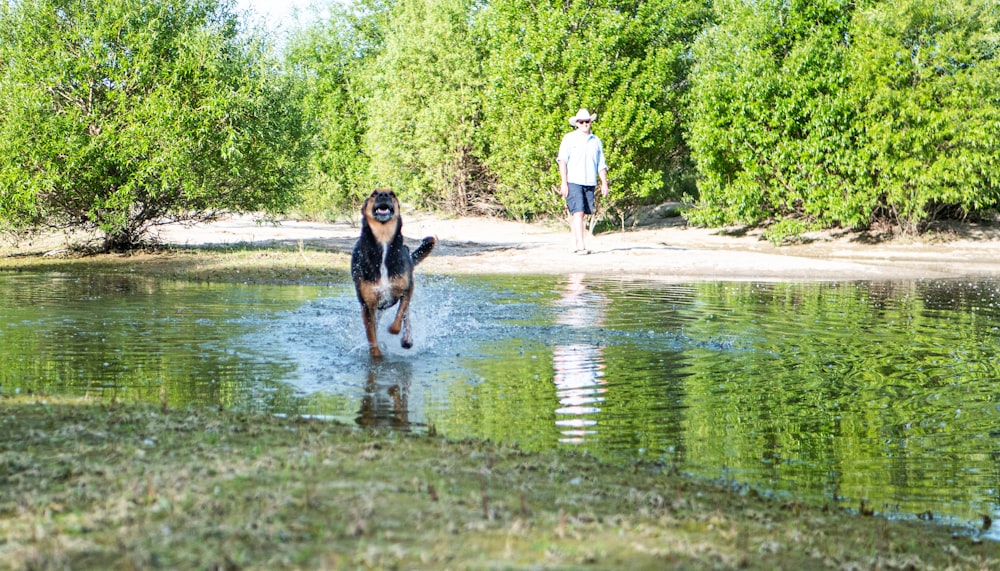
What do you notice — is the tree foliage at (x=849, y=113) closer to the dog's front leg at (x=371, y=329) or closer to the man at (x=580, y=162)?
the man at (x=580, y=162)

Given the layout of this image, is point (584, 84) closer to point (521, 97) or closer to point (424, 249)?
point (521, 97)

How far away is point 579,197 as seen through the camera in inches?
→ 706

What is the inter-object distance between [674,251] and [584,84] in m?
7.11

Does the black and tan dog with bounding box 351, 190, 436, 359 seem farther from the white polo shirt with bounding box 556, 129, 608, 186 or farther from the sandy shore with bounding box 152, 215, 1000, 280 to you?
the white polo shirt with bounding box 556, 129, 608, 186

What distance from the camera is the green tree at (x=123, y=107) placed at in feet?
57.3

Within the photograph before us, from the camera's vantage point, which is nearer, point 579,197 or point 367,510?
point 367,510

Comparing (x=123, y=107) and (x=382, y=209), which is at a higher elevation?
(x=123, y=107)

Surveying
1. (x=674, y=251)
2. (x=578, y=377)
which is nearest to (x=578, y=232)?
(x=674, y=251)

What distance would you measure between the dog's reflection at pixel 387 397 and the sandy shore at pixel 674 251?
9997 mm

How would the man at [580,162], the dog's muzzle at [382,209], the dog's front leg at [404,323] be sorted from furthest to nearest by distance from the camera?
the man at [580,162] < the dog's front leg at [404,323] < the dog's muzzle at [382,209]

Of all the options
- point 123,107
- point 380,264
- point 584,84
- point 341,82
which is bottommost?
point 380,264

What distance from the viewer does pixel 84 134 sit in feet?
58.2

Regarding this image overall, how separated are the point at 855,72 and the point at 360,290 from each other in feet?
55.8

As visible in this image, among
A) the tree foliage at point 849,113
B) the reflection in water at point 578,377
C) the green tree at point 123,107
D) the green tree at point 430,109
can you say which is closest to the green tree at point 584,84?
the tree foliage at point 849,113
